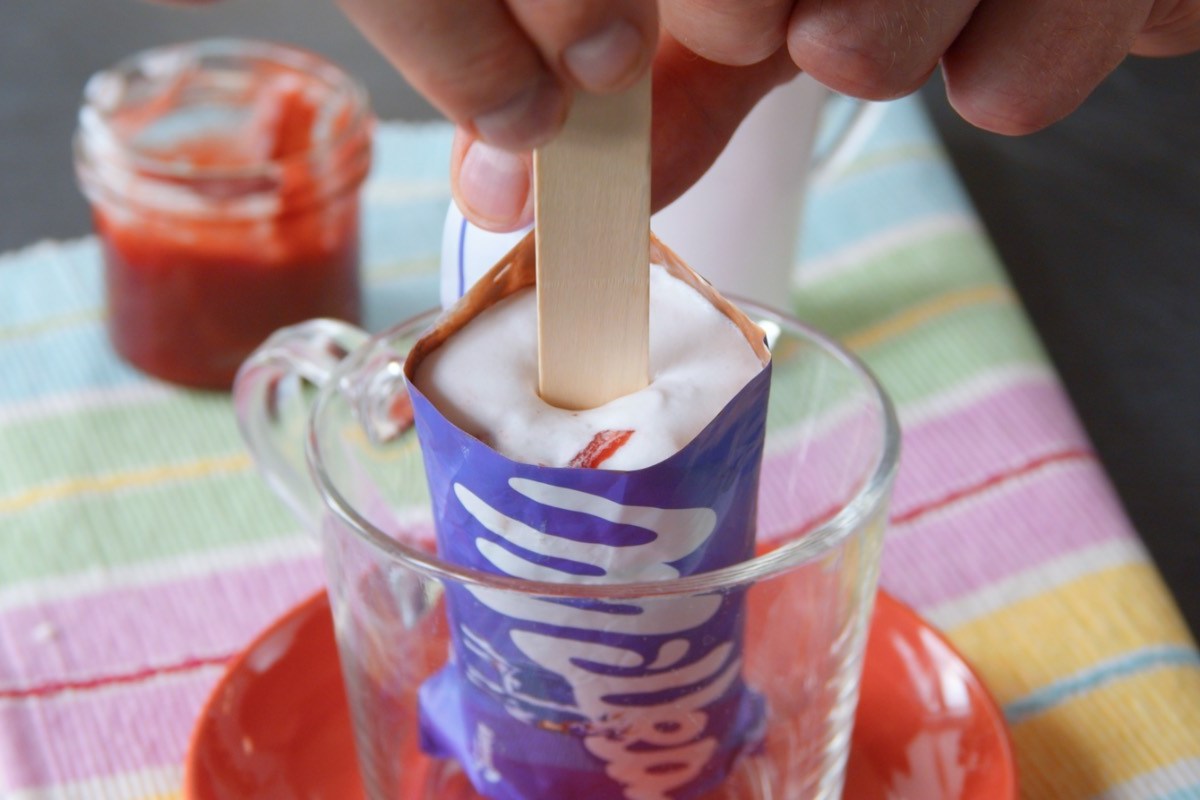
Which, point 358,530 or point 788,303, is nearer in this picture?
point 358,530

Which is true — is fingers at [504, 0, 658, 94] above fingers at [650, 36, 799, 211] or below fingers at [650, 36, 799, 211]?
above

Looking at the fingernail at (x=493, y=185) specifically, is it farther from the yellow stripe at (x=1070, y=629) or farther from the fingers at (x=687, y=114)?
the yellow stripe at (x=1070, y=629)

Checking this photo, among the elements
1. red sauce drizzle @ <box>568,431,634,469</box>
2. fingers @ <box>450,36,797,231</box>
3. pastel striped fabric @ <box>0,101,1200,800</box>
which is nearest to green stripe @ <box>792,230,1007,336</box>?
pastel striped fabric @ <box>0,101,1200,800</box>

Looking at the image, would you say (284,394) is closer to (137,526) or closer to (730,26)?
(137,526)

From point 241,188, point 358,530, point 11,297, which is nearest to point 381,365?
point 358,530

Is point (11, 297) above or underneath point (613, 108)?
underneath

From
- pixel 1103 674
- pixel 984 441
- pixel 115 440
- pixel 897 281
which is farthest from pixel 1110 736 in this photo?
pixel 115 440

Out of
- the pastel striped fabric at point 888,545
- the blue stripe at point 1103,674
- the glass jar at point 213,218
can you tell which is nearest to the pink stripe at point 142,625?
the pastel striped fabric at point 888,545

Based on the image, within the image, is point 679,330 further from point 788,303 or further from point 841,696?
point 788,303

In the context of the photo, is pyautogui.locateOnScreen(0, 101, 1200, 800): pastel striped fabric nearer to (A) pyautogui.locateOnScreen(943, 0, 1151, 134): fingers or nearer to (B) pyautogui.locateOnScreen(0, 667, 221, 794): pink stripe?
(B) pyautogui.locateOnScreen(0, 667, 221, 794): pink stripe
